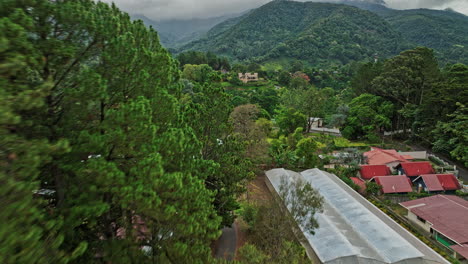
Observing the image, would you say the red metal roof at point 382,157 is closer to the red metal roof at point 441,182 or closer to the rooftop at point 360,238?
the red metal roof at point 441,182

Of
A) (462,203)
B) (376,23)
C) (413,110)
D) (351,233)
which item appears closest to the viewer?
(351,233)

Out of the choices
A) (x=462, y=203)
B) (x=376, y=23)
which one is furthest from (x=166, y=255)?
Result: (x=376, y=23)

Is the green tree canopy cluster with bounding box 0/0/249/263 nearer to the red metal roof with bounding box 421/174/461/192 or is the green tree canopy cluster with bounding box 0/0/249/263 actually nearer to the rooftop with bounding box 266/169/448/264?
the rooftop with bounding box 266/169/448/264

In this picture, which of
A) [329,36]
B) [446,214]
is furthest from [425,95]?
[329,36]

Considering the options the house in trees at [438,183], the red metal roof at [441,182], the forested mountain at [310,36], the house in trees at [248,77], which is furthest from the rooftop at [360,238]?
the forested mountain at [310,36]

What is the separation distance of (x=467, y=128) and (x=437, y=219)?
1209cm

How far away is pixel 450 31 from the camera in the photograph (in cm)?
12675

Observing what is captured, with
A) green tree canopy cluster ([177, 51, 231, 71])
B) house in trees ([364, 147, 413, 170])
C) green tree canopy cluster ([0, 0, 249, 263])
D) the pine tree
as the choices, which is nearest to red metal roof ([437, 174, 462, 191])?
house in trees ([364, 147, 413, 170])

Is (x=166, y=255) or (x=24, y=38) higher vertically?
(x=24, y=38)

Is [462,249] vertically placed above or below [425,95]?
below

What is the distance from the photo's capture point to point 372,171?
70.7 feet

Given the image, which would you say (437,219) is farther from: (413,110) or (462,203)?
(413,110)

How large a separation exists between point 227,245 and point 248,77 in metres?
50.9

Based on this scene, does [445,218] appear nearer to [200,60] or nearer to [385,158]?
[385,158]
